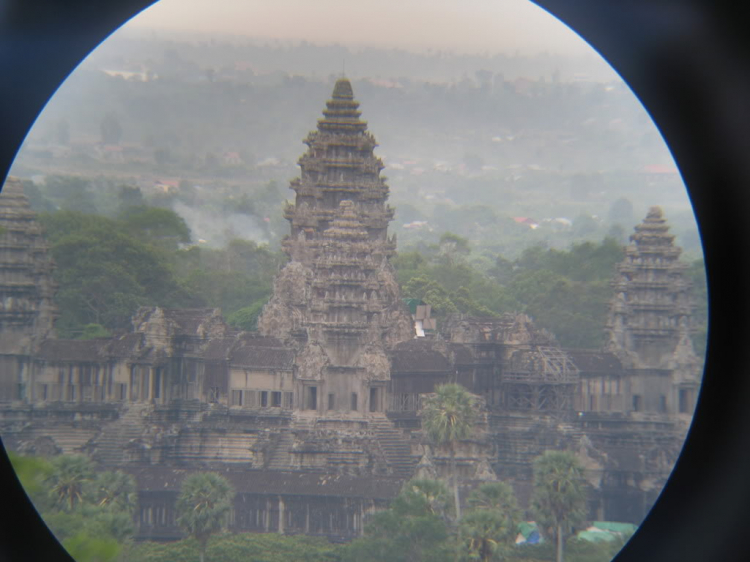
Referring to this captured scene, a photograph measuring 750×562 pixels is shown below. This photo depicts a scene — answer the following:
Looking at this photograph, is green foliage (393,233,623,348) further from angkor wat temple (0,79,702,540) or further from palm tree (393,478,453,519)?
palm tree (393,478,453,519)

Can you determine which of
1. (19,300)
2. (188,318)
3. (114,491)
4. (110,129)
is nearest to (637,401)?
(188,318)

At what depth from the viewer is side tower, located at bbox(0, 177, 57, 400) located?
143 feet

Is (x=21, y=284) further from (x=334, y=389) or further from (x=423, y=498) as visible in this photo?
(x=423, y=498)

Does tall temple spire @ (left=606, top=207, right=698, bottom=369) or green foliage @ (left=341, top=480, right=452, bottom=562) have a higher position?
tall temple spire @ (left=606, top=207, right=698, bottom=369)

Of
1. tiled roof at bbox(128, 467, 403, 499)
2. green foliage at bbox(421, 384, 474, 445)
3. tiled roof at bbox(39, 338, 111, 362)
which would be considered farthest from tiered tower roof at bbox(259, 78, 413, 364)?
tiled roof at bbox(39, 338, 111, 362)

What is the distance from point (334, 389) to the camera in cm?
4128

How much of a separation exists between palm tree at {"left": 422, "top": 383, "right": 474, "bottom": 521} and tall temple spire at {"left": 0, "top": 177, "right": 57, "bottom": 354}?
41.8 ft

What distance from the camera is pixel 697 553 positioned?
22.0 feet

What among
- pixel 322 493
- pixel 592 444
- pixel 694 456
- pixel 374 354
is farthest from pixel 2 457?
pixel 592 444

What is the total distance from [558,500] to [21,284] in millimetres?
18375

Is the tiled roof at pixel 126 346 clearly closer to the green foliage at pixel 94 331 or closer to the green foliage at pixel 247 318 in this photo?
the green foliage at pixel 94 331

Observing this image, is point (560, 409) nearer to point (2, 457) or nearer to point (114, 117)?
point (2, 457)

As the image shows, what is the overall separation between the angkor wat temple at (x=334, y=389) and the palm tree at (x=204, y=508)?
3685mm

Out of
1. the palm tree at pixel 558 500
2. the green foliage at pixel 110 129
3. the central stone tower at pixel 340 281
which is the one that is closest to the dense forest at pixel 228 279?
the central stone tower at pixel 340 281
